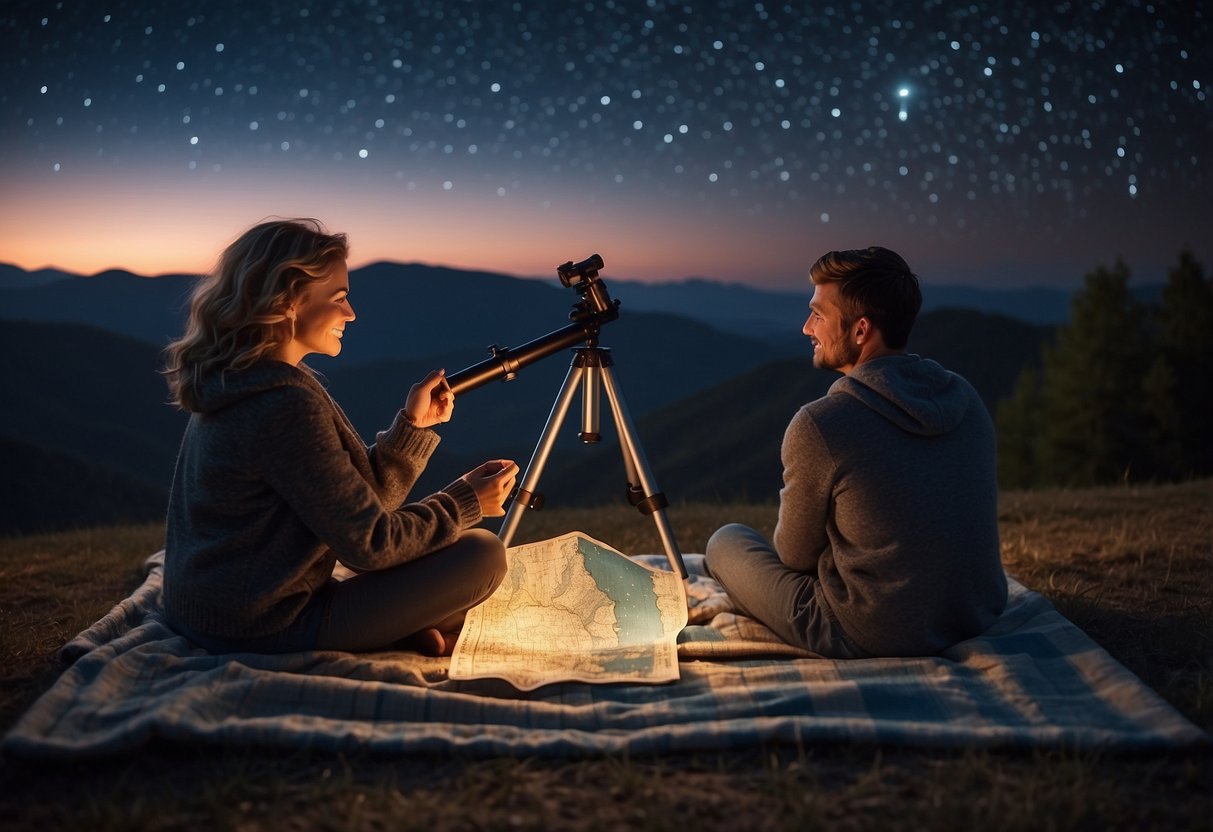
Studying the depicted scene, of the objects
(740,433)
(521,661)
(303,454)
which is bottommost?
(740,433)

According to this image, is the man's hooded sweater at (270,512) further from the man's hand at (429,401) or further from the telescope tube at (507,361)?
the telescope tube at (507,361)

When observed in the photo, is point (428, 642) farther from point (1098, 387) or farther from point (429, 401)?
point (1098, 387)

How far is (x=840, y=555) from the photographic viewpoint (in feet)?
9.60

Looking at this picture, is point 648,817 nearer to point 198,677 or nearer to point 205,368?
point 198,677

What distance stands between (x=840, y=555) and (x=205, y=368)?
2.20 metres

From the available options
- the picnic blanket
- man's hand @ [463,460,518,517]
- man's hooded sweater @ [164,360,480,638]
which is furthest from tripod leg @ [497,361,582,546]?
the picnic blanket

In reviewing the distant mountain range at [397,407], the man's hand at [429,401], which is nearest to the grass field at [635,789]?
the man's hand at [429,401]

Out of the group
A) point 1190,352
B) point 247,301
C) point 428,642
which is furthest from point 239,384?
point 1190,352

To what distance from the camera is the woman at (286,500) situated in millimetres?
2645

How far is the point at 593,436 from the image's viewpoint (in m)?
3.72

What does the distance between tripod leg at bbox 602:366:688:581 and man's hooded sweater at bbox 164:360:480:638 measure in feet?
2.95

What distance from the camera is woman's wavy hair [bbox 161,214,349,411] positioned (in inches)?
107

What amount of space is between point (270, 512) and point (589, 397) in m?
1.48

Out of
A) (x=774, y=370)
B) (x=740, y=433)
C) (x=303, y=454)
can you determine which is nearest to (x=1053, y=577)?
(x=303, y=454)
